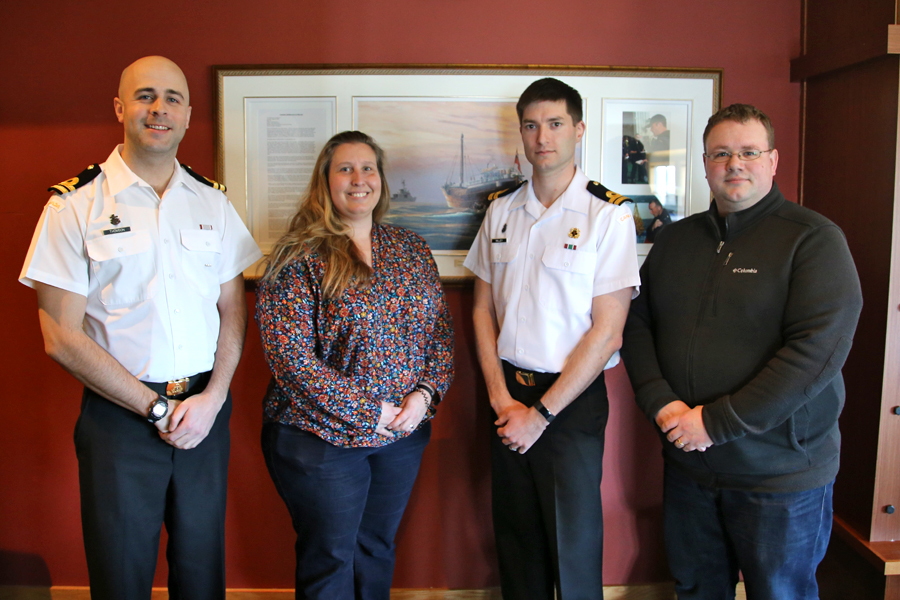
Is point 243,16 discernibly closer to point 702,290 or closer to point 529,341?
point 529,341

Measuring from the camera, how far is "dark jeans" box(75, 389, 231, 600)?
5.26 feet

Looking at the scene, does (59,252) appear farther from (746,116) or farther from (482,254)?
(746,116)

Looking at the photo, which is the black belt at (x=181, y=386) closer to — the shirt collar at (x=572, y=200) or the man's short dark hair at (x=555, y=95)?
the shirt collar at (x=572, y=200)

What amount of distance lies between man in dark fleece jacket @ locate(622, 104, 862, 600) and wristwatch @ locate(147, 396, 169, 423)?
1.52 metres

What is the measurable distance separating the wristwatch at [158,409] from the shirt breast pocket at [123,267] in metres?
0.31

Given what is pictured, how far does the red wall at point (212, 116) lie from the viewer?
2225 millimetres

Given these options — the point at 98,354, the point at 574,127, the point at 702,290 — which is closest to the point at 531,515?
the point at 702,290

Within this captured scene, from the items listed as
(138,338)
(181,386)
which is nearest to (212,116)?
(138,338)

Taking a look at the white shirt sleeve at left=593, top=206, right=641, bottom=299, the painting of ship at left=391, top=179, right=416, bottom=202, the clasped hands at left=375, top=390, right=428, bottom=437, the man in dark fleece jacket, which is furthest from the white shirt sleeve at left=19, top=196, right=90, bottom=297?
the man in dark fleece jacket

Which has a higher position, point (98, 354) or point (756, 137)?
point (756, 137)

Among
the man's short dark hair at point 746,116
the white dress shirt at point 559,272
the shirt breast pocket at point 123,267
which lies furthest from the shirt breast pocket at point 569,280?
the shirt breast pocket at point 123,267

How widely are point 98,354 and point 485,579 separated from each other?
1.87 m

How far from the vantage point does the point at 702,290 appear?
5.49ft

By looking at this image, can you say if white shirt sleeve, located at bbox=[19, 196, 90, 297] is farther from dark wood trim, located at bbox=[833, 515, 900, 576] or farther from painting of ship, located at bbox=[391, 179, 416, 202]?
dark wood trim, located at bbox=[833, 515, 900, 576]
